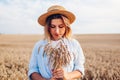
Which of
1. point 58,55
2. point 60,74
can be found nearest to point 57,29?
point 58,55

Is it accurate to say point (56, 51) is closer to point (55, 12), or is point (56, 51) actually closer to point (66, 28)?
point (66, 28)

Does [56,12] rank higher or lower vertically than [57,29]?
higher

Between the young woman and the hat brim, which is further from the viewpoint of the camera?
the hat brim

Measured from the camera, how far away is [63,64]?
2.87m

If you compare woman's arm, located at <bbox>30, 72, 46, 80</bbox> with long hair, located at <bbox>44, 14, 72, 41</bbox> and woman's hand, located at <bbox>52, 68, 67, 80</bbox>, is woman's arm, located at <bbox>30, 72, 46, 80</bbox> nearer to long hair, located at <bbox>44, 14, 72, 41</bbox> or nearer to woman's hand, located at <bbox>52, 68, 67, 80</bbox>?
woman's hand, located at <bbox>52, 68, 67, 80</bbox>

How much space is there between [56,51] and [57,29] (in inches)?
7.9

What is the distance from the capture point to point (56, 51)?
2.86m

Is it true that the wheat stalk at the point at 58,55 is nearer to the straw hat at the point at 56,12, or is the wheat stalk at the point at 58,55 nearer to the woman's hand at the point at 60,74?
the woman's hand at the point at 60,74

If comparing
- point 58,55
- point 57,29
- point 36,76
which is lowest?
point 36,76

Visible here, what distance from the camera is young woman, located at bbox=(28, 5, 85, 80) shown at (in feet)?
9.38

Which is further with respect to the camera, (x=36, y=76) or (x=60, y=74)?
(x=36, y=76)

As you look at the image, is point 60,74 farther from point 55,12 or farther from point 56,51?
point 55,12

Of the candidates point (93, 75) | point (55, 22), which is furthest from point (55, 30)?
point (93, 75)

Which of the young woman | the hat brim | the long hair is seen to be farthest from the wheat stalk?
the hat brim
